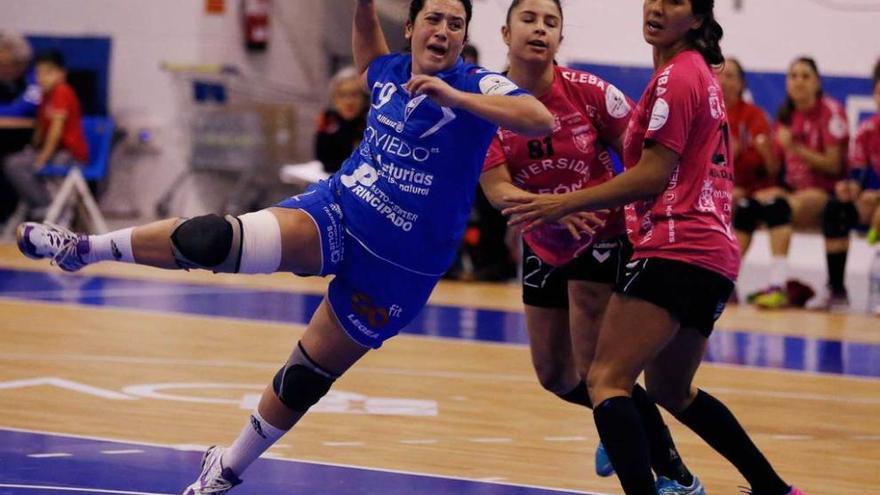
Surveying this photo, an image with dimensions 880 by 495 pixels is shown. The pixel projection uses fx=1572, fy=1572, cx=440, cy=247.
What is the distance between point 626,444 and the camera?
4.78 metres

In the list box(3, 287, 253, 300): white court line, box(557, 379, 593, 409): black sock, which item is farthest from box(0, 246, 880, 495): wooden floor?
box(3, 287, 253, 300): white court line

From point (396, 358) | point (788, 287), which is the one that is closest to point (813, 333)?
point (788, 287)

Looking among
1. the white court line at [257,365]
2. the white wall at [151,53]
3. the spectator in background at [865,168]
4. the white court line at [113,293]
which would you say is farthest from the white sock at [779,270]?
the white wall at [151,53]

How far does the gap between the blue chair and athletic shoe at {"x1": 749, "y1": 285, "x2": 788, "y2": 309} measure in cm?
621

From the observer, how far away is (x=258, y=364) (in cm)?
855

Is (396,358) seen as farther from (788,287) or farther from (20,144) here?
(20,144)

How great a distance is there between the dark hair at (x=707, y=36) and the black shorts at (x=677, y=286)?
0.69m

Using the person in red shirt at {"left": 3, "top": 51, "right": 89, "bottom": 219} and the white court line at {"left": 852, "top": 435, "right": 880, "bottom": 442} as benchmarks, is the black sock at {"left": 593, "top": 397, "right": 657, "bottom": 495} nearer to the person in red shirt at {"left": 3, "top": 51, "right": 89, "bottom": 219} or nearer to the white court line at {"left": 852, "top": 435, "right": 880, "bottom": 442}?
the white court line at {"left": 852, "top": 435, "right": 880, "bottom": 442}

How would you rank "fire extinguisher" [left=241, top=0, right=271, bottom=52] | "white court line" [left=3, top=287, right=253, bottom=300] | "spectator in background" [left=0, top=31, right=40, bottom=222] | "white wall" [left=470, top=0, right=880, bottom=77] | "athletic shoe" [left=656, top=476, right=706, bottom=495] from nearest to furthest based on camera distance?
"athletic shoe" [left=656, top=476, right=706, bottom=495] → "white court line" [left=3, top=287, right=253, bottom=300] → "white wall" [left=470, top=0, right=880, bottom=77] → "spectator in background" [left=0, top=31, right=40, bottom=222] → "fire extinguisher" [left=241, top=0, right=271, bottom=52]

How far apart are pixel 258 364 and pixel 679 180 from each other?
4117 mm

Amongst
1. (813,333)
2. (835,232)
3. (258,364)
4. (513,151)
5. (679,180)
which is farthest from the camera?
(835,232)

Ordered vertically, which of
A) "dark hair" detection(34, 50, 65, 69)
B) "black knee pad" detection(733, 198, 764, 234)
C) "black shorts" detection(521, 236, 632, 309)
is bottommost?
"black knee pad" detection(733, 198, 764, 234)

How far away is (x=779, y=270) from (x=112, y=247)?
318 inches

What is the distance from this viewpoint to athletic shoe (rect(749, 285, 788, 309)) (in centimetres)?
1198
